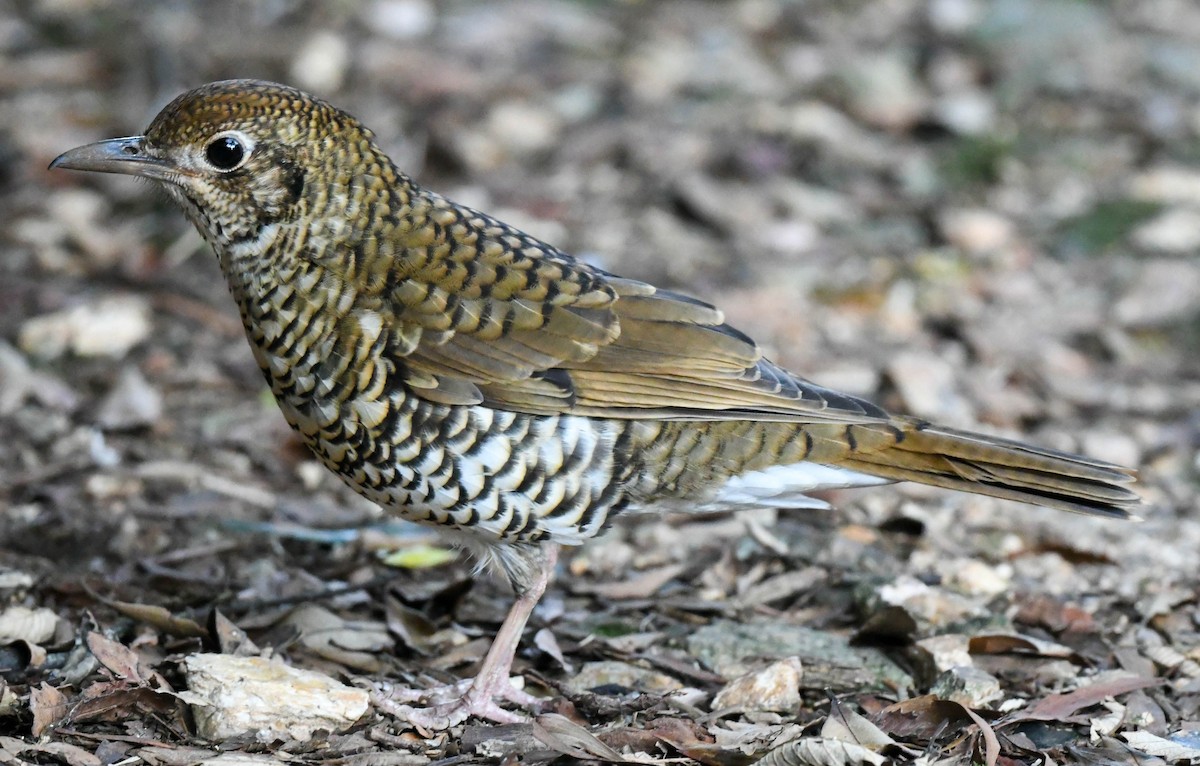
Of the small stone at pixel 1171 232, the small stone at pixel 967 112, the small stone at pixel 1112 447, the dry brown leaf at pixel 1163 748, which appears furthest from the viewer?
the small stone at pixel 967 112

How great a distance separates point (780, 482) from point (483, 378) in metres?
1.02

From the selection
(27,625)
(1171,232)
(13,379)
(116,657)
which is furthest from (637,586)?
(1171,232)

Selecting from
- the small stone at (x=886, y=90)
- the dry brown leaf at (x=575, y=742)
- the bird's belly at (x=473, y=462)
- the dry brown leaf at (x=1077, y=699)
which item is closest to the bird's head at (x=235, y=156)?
the bird's belly at (x=473, y=462)

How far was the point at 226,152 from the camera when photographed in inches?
162

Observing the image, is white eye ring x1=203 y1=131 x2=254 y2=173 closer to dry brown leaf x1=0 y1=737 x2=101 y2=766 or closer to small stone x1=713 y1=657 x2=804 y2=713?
dry brown leaf x1=0 y1=737 x2=101 y2=766

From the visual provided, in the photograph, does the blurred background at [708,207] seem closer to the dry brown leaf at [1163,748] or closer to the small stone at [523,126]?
the small stone at [523,126]

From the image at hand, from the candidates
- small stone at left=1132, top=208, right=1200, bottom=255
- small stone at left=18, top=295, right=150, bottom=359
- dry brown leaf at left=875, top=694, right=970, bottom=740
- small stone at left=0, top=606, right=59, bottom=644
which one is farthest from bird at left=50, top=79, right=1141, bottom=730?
small stone at left=1132, top=208, right=1200, bottom=255

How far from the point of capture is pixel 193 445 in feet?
19.2

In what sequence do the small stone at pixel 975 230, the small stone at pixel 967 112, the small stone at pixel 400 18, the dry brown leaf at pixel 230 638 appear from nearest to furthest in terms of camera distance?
the dry brown leaf at pixel 230 638 < the small stone at pixel 975 230 < the small stone at pixel 967 112 < the small stone at pixel 400 18

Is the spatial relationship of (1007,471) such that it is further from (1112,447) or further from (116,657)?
(116,657)

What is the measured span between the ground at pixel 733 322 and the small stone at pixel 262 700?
0.10 feet

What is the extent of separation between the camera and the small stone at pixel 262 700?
12.8 ft

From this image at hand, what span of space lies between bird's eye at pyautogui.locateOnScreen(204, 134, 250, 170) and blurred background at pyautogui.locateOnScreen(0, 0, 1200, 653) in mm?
1598

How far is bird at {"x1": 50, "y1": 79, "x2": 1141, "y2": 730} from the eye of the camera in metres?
4.15
